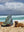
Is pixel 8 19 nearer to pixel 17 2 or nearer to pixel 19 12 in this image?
pixel 19 12

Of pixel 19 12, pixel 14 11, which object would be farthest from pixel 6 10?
pixel 19 12

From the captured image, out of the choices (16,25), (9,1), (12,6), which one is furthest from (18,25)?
(9,1)

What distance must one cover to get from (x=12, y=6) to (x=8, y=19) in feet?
1.28

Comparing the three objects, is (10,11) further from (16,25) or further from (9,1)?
(16,25)

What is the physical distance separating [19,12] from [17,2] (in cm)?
28

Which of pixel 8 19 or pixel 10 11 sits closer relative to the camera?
pixel 8 19

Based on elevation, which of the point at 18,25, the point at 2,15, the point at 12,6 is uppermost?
the point at 12,6

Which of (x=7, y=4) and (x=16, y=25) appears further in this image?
(x=7, y=4)

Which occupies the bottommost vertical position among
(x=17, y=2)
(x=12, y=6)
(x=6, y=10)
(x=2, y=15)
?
(x=2, y=15)

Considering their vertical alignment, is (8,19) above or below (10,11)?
below

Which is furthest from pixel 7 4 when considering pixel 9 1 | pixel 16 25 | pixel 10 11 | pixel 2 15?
pixel 16 25

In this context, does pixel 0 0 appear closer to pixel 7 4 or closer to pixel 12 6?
pixel 7 4

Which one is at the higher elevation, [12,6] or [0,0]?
[0,0]

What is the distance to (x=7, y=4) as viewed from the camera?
172cm
